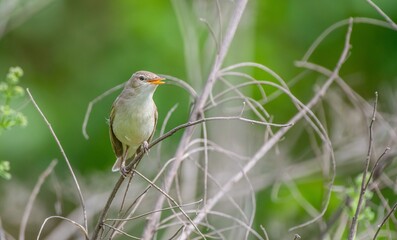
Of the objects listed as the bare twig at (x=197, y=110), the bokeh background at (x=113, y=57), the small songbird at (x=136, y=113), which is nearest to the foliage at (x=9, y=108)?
the bare twig at (x=197, y=110)

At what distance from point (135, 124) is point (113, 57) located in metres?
5.45

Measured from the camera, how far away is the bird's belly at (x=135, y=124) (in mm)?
4559

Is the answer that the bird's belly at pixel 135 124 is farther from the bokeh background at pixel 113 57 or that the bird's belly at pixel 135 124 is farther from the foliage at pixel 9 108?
the bokeh background at pixel 113 57

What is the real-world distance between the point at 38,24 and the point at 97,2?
81 cm

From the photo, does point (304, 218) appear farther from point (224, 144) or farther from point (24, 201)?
point (24, 201)

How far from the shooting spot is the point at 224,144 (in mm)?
6660

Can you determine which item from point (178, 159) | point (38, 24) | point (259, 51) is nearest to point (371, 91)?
point (259, 51)

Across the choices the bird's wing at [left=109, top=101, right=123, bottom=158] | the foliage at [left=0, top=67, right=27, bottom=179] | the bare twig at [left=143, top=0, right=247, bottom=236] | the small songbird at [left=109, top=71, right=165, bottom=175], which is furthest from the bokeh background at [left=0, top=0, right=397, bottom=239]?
the foliage at [left=0, top=67, right=27, bottom=179]

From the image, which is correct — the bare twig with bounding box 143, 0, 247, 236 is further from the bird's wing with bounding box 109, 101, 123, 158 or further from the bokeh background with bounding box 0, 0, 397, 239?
the bokeh background with bounding box 0, 0, 397, 239

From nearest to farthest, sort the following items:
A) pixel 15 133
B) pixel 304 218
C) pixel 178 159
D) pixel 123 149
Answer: pixel 178 159
pixel 123 149
pixel 304 218
pixel 15 133

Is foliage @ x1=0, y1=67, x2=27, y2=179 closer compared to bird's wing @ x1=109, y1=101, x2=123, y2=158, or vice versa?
foliage @ x1=0, y1=67, x2=27, y2=179

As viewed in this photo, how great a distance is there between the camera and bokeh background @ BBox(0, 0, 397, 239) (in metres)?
8.38

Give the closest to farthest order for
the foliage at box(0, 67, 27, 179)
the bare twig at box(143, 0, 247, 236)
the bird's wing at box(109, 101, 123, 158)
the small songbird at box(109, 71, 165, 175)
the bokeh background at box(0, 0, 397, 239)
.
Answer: the foliage at box(0, 67, 27, 179)
the bare twig at box(143, 0, 247, 236)
the small songbird at box(109, 71, 165, 175)
the bird's wing at box(109, 101, 123, 158)
the bokeh background at box(0, 0, 397, 239)

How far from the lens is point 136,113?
459 centimetres
